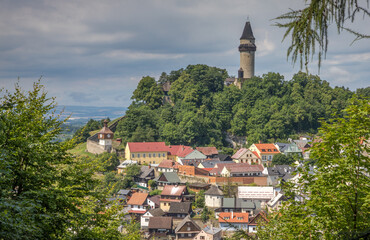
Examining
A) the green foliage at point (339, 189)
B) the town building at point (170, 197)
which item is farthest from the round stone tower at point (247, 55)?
the green foliage at point (339, 189)

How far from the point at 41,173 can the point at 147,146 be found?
168 ft

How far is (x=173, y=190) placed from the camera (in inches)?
2088

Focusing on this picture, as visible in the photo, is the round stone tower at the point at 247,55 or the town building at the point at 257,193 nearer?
the town building at the point at 257,193

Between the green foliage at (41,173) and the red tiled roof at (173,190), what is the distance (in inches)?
1502

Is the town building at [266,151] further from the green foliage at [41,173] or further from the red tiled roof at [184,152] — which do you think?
the green foliage at [41,173]

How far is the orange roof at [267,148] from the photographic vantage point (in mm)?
63938

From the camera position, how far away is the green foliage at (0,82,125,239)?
10422 millimetres

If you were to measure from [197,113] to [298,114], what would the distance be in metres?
16.2

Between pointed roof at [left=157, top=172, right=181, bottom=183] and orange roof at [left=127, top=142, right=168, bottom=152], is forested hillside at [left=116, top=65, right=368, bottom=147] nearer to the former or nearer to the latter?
orange roof at [left=127, top=142, right=168, bottom=152]

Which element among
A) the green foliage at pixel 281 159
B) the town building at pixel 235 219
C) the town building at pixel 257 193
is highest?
the green foliage at pixel 281 159

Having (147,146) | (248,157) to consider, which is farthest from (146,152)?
(248,157)

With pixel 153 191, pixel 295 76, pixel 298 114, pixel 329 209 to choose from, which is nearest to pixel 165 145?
pixel 153 191

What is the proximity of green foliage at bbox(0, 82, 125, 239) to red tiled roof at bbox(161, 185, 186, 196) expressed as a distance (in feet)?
125

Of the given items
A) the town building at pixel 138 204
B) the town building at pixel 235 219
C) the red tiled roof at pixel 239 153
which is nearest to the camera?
the town building at pixel 235 219
